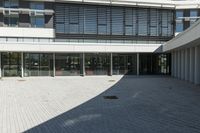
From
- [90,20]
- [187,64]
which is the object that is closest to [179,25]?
[187,64]

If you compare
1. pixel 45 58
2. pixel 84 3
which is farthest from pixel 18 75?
pixel 84 3

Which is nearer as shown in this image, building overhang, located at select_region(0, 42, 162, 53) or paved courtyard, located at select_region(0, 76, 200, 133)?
paved courtyard, located at select_region(0, 76, 200, 133)

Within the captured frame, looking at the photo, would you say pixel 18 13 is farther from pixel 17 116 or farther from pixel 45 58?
pixel 17 116

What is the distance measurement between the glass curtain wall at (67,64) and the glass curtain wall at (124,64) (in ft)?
15.3

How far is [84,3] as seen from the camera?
32156 millimetres

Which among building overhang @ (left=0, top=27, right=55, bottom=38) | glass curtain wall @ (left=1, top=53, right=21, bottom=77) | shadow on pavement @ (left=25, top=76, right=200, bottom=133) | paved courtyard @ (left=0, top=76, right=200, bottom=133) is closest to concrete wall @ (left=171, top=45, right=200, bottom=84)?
paved courtyard @ (left=0, top=76, right=200, bottom=133)

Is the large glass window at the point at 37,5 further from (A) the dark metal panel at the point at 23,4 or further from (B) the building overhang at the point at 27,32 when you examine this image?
(B) the building overhang at the point at 27,32

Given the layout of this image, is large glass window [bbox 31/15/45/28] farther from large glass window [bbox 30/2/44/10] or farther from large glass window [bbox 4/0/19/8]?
large glass window [bbox 4/0/19/8]

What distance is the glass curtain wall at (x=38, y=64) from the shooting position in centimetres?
2962

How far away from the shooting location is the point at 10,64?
29016mm

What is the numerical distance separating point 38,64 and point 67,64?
334 cm

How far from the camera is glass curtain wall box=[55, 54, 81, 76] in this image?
99.9 ft

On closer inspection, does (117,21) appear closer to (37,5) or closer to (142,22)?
(142,22)

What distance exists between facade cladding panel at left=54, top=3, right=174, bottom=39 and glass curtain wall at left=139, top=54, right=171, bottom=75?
312 centimetres
